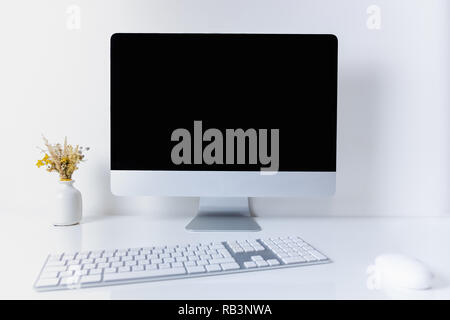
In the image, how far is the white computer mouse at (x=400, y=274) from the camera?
2.00 feet

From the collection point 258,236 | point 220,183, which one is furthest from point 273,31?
point 258,236

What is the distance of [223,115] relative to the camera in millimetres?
1075

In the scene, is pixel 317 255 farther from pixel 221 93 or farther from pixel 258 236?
pixel 221 93

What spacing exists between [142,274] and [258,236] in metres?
0.43

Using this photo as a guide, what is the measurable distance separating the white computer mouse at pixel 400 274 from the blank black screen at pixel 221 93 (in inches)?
17.3

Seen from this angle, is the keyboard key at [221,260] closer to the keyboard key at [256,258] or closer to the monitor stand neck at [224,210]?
the keyboard key at [256,258]

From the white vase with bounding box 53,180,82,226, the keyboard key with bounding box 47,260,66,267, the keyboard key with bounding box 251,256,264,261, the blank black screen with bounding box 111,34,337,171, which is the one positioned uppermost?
the blank black screen with bounding box 111,34,337,171

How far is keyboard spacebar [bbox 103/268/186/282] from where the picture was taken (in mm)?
619

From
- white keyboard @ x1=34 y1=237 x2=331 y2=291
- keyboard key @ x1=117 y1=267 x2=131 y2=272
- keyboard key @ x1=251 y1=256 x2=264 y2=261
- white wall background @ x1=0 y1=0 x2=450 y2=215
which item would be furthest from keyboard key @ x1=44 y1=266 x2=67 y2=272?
white wall background @ x1=0 y1=0 x2=450 y2=215

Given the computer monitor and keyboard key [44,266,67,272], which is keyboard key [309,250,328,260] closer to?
the computer monitor

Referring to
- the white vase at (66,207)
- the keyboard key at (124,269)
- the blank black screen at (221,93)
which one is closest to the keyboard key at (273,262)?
the keyboard key at (124,269)

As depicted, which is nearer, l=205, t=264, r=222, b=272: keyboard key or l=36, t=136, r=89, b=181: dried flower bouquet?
l=205, t=264, r=222, b=272: keyboard key

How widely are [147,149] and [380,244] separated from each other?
74 cm

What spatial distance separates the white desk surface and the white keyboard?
15 mm
